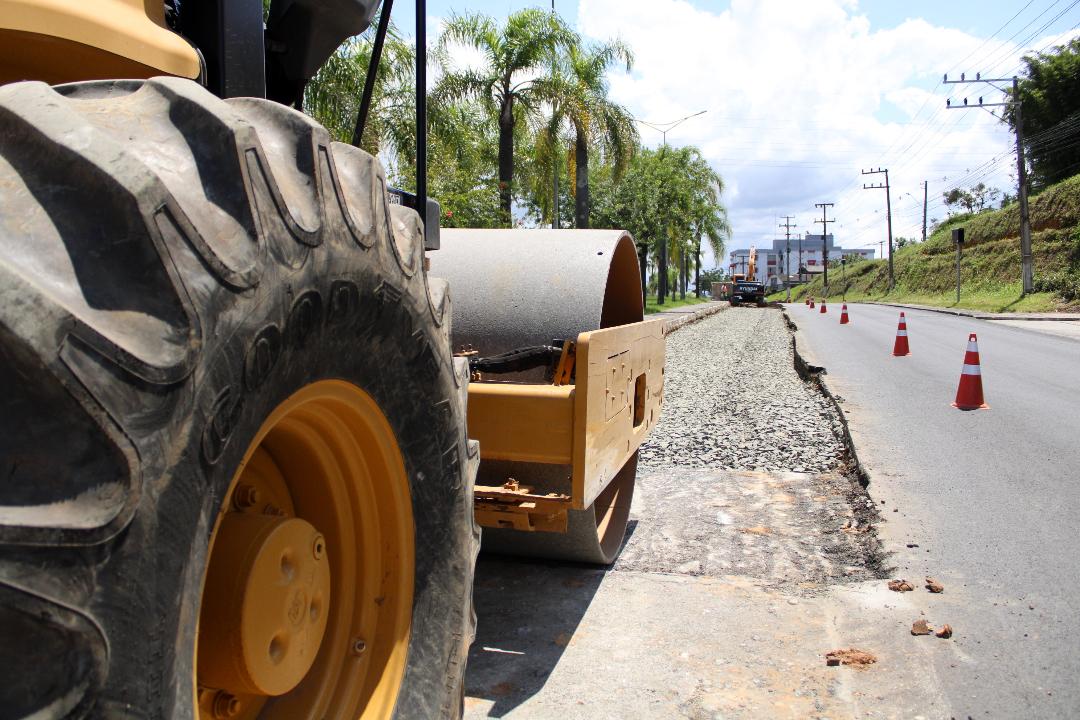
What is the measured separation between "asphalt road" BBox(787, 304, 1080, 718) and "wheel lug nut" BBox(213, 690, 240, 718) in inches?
98.8

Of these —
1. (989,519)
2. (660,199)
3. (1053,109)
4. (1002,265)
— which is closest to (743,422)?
(989,519)

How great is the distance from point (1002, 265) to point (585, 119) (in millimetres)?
38896

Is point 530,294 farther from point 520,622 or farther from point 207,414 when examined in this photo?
point 207,414

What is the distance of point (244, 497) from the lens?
1.97 meters

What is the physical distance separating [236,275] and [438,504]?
1101 millimetres

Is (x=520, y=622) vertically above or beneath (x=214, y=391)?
beneath

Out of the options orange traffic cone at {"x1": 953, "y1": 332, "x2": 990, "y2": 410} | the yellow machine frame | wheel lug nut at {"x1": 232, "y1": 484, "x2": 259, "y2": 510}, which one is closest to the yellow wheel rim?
wheel lug nut at {"x1": 232, "y1": 484, "x2": 259, "y2": 510}

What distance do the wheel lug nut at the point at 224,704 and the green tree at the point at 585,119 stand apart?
84.4ft

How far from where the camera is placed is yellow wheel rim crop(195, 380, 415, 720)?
1.68 metres

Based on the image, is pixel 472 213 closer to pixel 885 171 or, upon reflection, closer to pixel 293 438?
pixel 293 438

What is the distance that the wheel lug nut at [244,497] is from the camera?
1960 millimetres

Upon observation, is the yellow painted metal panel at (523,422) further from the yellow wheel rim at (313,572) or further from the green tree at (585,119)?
the green tree at (585,119)

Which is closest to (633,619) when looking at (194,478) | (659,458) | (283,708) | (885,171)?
(283,708)

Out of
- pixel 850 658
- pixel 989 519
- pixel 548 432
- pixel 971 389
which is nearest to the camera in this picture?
pixel 548 432
